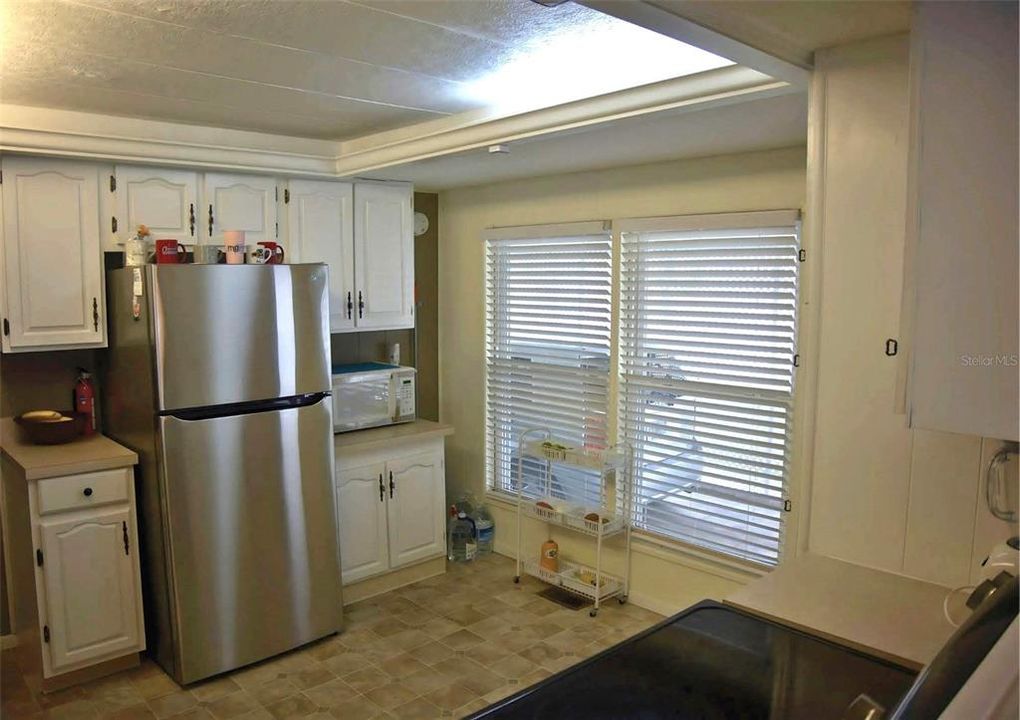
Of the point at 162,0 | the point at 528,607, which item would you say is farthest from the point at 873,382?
the point at 528,607

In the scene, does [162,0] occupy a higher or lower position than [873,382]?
higher

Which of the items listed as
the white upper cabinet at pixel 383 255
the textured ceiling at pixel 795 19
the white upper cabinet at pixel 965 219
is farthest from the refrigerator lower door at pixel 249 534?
the white upper cabinet at pixel 965 219

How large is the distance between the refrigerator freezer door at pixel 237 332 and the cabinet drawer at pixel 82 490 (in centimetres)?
38

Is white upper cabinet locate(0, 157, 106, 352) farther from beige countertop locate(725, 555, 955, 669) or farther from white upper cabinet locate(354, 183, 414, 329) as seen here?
beige countertop locate(725, 555, 955, 669)

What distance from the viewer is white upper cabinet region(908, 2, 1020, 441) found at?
4.32 ft

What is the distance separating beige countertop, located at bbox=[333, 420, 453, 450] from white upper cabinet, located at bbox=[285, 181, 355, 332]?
0.56 metres

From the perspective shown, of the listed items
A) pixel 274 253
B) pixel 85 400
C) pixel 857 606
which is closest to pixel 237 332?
pixel 274 253

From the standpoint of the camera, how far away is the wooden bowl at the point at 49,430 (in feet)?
10.3

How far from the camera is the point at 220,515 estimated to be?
3.07 metres

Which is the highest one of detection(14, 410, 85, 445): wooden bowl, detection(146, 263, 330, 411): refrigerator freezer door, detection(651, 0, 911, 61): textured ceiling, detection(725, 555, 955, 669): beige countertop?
detection(651, 0, 911, 61): textured ceiling

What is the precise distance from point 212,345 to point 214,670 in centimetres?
132

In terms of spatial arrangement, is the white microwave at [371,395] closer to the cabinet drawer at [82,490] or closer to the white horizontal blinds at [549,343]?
the white horizontal blinds at [549,343]

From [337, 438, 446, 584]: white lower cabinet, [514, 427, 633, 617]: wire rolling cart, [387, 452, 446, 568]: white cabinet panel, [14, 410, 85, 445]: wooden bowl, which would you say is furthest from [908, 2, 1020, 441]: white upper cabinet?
[14, 410, 85, 445]: wooden bowl

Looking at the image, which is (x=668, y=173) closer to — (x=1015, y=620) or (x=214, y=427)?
(x=214, y=427)
